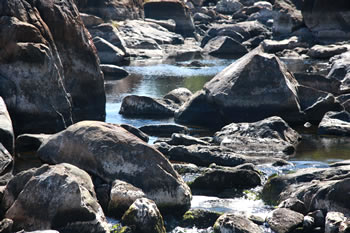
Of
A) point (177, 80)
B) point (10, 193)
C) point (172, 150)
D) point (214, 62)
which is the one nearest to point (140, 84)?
point (177, 80)

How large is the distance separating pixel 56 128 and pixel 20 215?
9.22 meters

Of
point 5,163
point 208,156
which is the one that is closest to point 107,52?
point 208,156

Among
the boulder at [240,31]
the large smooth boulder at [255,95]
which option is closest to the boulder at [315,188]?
the large smooth boulder at [255,95]

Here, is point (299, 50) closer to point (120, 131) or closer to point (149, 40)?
point (149, 40)

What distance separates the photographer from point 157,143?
20156 millimetres

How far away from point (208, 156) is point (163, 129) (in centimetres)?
528

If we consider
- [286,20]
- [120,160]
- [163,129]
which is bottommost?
[286,20]

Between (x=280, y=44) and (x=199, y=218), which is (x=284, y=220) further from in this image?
(x=280, y=44)

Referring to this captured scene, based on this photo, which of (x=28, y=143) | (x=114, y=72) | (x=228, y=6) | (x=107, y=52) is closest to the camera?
(x=28, y=143)

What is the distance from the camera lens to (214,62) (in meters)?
49.5

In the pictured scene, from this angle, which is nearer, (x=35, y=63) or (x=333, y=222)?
(x=333, y=222)

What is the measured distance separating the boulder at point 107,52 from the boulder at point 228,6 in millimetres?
50142

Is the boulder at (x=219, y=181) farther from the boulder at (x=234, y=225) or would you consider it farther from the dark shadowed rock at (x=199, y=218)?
the boulder at (x=234, y=225)

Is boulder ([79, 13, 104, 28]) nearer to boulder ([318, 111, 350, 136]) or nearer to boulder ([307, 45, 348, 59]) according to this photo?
boulder ([307, 45, 348, 59])
